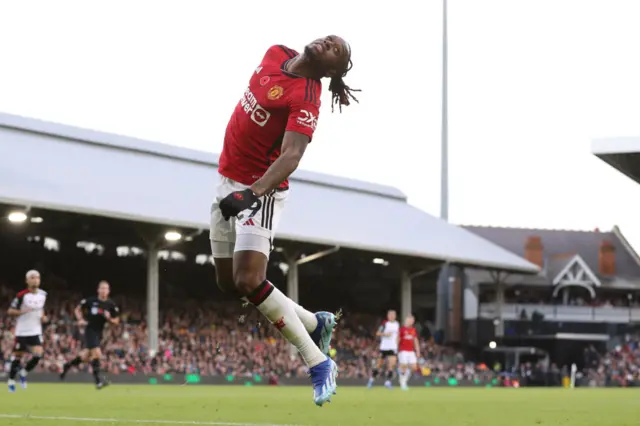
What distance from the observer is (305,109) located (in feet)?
25.1

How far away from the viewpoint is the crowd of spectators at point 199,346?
3181cm

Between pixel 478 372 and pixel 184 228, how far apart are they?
57.0ft

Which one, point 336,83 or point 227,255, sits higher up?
point 336,83

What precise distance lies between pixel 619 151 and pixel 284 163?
10.1 meters

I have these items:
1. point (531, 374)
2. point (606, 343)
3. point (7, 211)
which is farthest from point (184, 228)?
point (606, 343)

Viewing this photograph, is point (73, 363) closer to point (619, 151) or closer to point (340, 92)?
point (619, 151)

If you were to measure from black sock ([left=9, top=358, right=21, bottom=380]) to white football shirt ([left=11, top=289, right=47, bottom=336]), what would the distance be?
80 centimetres

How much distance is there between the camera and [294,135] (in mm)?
7570

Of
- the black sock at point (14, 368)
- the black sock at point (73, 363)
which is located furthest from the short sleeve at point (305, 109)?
the black sock at point (73, 363)

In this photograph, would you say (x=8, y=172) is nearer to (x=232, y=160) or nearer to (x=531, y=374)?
(x=232, y=160)

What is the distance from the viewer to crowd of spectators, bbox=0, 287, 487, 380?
31.8 metres

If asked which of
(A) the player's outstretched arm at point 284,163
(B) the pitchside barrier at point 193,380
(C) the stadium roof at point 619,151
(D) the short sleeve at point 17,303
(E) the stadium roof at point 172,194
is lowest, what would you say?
(B) the pitchside barrier at point 193,380

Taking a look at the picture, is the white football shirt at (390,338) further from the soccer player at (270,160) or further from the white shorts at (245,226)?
the white shorts at (245,226)

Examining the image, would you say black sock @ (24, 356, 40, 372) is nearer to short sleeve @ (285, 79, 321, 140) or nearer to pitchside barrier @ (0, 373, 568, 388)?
pitchside barrier @ (0, 373, 568, 388)
